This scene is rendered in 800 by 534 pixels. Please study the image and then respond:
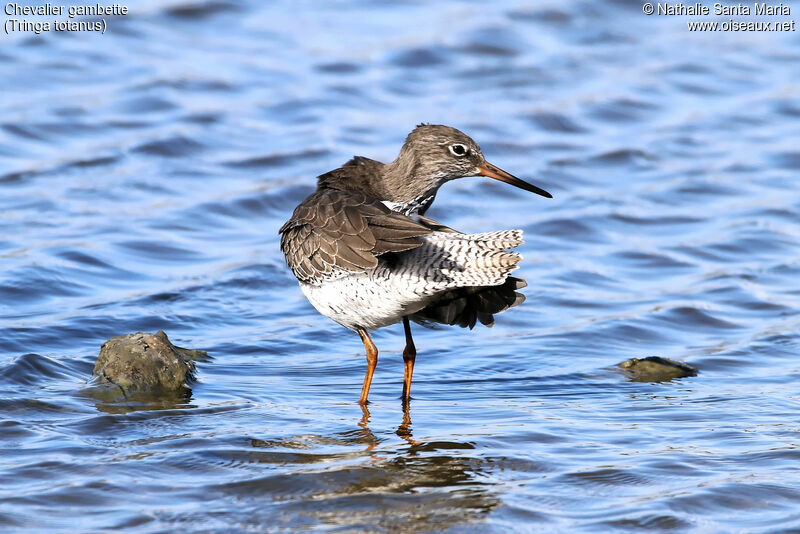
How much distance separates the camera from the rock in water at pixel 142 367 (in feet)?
23.2

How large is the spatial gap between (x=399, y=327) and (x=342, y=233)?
281cm

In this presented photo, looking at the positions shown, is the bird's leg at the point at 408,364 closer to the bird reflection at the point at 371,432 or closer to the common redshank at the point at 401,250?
the common redshank at the point at 401,250

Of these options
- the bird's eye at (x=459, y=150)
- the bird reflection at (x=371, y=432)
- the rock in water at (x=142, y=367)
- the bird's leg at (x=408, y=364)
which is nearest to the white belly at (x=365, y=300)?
the bird's leg at (x=408, y=364)

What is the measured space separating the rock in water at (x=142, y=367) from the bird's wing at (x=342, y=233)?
100cm

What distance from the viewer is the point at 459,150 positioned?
7527mm

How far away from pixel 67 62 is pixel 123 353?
9413 mm

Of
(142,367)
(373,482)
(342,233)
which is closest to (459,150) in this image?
(342,233)

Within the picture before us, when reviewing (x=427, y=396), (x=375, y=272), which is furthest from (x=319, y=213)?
(x=427, y=396)

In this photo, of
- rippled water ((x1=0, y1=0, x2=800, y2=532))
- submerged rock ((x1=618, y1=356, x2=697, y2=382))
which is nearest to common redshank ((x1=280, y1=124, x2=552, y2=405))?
rippled water ((x1=0, y1=0, x2=800, y2=532))

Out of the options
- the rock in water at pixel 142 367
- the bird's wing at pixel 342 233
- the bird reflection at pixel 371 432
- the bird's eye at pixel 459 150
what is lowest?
the bird reflection at pixel 371 432

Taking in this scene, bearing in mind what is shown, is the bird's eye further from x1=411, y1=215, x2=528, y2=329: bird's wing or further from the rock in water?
the rock in water

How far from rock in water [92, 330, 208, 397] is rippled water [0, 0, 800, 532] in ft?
0.58

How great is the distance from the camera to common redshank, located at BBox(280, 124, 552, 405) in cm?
630

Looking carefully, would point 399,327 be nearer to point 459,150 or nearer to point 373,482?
point 459,150
